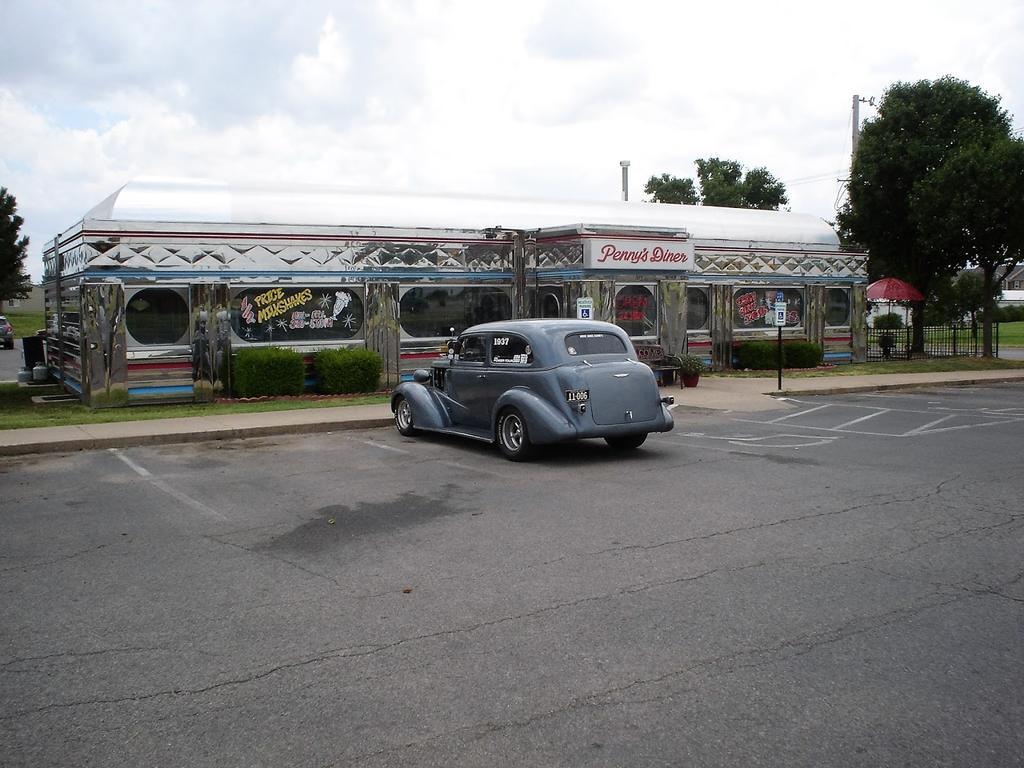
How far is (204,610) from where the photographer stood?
6215 millimetres

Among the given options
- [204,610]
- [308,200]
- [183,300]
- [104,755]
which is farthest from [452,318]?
[104,755]

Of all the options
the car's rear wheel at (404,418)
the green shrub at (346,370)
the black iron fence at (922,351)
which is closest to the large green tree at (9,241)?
the green shrub at (346,370)

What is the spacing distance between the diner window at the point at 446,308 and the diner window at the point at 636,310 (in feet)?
8.56

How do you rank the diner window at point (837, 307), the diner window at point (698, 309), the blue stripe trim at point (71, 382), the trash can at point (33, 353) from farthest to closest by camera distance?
the diner window at point (837, 307) < the diner window at point (698, 309) < the trash can at point (33, 353) < the blue stripe trim at point (71, 382)

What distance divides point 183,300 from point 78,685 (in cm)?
1497

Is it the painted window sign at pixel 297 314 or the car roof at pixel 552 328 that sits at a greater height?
the painted window sign at pixel 297 314

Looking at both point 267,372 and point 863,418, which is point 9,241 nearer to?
point 267,372

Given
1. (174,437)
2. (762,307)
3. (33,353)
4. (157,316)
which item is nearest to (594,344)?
(174,437)

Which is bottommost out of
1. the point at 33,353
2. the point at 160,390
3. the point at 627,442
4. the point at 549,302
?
the point at 627,442

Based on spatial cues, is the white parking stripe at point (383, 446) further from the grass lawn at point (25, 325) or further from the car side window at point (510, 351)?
the grass lawn at point (25, 325)

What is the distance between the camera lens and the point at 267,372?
19.3m

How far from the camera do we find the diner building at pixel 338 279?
1855 centimetres

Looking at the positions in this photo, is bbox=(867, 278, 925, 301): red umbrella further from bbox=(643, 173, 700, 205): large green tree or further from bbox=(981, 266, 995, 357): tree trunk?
bbox=(643, 173, 700, 205): large green tree

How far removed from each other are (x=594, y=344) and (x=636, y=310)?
414 inches
